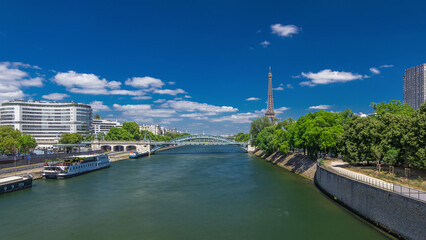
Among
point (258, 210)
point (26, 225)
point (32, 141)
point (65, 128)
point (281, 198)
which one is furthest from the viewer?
point (65, 128)

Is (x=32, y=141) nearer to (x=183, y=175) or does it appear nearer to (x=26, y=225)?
(x=183, y=175)

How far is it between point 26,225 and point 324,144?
3218 centimetres

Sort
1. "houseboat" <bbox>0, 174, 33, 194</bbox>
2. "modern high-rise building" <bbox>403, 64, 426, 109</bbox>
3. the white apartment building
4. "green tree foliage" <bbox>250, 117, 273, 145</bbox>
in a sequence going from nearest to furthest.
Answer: "houseboat" <bbox>0, 174, 33, 194</bbox>
"green tree foliage" <bbox>250, 117, 273, 145</bbox>
"modern high-rise building" <bbox>403, 64, 426, 109</bbox>
the white apartment building

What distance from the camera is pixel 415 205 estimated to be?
14211mm

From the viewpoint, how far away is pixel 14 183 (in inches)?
1175

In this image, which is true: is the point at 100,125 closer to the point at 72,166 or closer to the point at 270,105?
the point at 270,105

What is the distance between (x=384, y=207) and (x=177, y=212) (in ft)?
48.2

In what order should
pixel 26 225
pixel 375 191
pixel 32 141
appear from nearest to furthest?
pixel 375 191, pixel 26 225, pixel 32 141

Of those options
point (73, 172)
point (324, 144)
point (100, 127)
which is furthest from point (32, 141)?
point (100, 127)

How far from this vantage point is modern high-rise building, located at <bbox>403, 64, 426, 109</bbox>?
105625mm

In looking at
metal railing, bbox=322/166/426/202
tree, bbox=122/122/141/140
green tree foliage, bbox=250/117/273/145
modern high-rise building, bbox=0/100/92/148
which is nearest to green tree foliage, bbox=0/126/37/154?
modern high-rise building, bbox=0/100/92/148

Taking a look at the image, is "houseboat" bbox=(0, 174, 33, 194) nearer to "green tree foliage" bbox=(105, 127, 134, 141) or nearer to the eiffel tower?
"green tree foliage" bbox=(105, 127, 134, 141)

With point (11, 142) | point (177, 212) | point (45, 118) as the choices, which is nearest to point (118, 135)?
point (45, 118)

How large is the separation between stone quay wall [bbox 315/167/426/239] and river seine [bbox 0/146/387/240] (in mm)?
→ 867
